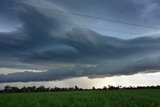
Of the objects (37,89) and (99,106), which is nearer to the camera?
(99,106)

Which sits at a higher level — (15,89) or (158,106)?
(15,89)

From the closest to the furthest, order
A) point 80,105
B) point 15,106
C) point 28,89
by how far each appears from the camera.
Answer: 1. point 15,106
2. point 80,105
3. point 28,89

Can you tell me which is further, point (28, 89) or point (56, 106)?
point (28, 89)

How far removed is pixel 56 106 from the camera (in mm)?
26812

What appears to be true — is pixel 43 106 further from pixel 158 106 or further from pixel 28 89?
pixel 28 89

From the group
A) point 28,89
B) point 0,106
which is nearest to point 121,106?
point 0,106

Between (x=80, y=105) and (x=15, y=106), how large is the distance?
5.67m

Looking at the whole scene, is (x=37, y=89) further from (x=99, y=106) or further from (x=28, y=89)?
(x=99, y=106)

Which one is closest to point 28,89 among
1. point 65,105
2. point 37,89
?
point 37,89

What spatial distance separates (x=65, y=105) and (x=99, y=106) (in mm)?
3145

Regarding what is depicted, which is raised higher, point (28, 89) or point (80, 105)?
point (28, 89)

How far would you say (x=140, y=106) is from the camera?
91.4ft

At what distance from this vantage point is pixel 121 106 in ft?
89.2

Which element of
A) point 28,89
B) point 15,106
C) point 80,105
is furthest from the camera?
point 28,89
